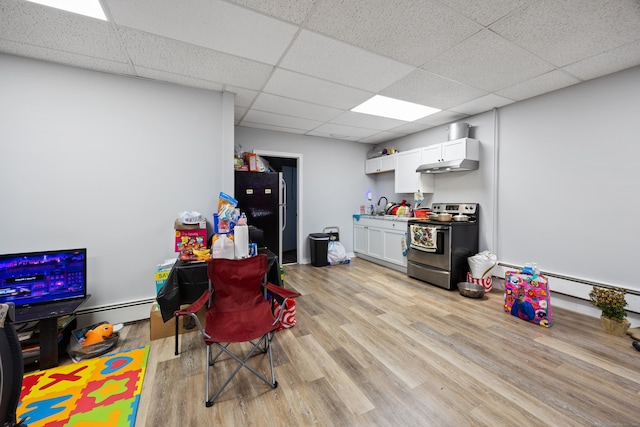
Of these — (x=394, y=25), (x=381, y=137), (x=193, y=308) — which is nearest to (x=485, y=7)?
(x=394, y=25)

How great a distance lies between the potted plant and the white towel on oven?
1675 mm

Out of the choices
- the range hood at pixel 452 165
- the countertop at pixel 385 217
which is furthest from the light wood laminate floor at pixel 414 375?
the range hood at pixel 452 165

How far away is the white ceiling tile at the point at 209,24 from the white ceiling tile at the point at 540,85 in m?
2.71

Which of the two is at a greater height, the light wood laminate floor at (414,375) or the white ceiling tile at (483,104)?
the white ceiling tile at (483,104)

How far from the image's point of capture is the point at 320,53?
2307 millimetres

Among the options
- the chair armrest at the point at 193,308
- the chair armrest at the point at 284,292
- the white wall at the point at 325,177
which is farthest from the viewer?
the white wall at the point at 325,177

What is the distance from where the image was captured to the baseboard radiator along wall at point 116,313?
8.25 ft

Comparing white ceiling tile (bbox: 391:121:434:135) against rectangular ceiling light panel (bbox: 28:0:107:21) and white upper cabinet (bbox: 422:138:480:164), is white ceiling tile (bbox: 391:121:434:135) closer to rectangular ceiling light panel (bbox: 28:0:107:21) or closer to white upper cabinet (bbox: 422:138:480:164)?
white upper cabinet (bbox: 422:138:480:164)

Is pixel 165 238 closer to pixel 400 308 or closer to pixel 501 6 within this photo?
pixel 400 308

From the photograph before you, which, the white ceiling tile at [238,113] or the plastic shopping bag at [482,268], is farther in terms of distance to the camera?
the white ceiling tile at [238,113]

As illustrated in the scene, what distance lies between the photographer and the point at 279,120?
4176 millimetres

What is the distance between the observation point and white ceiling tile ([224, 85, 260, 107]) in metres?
3.04

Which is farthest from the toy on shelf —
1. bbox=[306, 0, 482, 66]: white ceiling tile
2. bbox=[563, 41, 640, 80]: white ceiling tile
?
bbox=[563, 41, 640, 80]: white ceiling tile

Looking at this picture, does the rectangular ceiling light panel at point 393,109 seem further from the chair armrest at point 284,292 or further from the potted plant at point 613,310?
the potted plant at point 613,310
